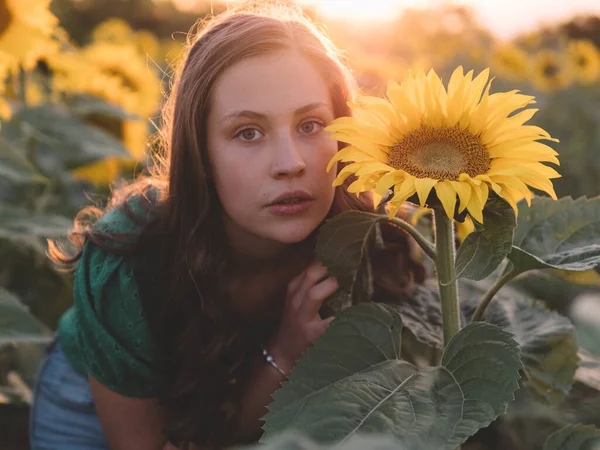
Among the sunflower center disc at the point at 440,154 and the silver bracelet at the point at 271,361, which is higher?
the sunflower center disc at the point at 440,154

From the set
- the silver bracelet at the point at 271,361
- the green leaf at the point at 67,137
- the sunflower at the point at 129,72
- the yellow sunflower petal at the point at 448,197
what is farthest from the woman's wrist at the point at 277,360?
the sunflower at the point at 129,72

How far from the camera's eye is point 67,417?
1658 millimetres

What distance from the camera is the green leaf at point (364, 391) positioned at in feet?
2.83

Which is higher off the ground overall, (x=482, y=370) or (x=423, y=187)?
(x=423, y=187)

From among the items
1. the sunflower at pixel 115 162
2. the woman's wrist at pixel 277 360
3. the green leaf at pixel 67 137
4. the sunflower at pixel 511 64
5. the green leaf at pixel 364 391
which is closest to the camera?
the green leaf at pixel 364 391

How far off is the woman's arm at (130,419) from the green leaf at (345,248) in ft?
1.53

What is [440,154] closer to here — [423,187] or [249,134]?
[423,187]

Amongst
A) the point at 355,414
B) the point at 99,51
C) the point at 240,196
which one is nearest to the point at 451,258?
the point at 355,414

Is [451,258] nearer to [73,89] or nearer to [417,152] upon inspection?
[417,152]

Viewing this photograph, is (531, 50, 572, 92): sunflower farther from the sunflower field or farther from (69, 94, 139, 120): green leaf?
(69, 94, 139, 120): green leaf

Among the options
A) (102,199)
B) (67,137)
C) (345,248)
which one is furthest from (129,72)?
(345,248)

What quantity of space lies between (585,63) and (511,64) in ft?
2.05

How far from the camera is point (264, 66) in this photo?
1188 millimetres

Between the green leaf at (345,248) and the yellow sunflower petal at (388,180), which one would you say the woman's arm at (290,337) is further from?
the yellow sunflower petal at (388,180)
